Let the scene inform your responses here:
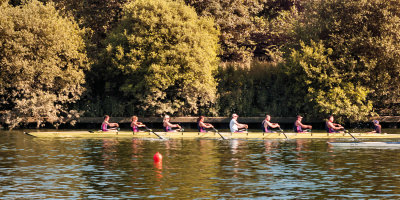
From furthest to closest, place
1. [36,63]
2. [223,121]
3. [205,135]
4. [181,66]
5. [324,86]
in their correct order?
1. [223,121]
2. [181,66]
3. [36,63]
4. [324,86]
5. [205,135]

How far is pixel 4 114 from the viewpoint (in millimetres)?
53062

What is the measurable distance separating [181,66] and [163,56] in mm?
2044

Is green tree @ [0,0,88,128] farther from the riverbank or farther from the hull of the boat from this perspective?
the hull of the boat

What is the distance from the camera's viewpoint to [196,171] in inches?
1006

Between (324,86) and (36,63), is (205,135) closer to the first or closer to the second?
(324,86)

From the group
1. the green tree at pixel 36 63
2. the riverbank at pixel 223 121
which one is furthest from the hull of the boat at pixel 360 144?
the green tree at pixel 36 63

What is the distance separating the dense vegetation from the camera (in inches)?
2037

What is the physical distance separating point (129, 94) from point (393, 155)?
94.3 feet

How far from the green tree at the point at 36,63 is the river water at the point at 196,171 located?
561 inches

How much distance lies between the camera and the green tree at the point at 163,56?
174 ft

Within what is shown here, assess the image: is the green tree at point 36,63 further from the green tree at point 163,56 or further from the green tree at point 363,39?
the green tree at point 363,39

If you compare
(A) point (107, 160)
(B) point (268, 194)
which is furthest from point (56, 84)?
(B) point (268, 194)

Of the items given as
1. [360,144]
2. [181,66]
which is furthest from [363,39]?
[360,144]

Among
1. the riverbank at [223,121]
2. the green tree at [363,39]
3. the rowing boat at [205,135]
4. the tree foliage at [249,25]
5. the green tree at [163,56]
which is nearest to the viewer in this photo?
the rowing boat at [205,135]
